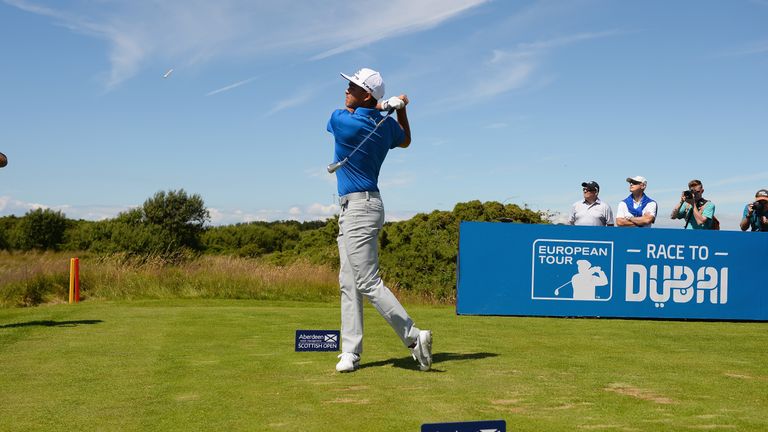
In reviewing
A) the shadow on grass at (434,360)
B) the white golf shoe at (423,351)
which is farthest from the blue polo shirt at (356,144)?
the shadow on grass at (434,360)

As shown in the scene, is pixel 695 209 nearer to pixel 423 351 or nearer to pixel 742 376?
pixel 742 376

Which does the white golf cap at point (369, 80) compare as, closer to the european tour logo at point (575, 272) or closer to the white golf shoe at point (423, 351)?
the white golf shoe at point (423, 351)

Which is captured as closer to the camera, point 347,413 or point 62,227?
point 347,413

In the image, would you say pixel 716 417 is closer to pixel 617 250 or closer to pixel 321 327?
pixel 321 327

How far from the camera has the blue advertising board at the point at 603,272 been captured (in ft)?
45.1

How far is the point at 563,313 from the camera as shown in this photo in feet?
45.1

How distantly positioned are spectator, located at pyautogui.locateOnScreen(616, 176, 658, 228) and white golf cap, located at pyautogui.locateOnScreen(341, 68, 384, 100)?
26.5 feet

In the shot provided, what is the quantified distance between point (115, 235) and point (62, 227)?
1370 centimetres

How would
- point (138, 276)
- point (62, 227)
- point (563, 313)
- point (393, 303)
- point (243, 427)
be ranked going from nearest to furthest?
point (243, 427)
point (393, 303)
point (563, 313)
point (138, 276)
point (62, 227)

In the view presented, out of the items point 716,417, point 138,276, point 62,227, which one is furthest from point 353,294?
point 62,227

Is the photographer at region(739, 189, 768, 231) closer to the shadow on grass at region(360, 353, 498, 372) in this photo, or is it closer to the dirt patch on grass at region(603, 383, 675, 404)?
the shadow on grass at region(360, 353, 498, 372)

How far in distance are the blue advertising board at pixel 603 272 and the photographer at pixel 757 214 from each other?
91 cm

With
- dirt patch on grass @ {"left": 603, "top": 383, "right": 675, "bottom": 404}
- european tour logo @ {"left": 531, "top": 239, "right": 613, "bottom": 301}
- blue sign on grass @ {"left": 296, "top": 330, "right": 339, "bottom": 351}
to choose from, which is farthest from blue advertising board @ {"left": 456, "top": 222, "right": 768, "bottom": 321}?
dirt patch on grass @ {"left": 603, "top": 383, "right": 675, "bottom": 404}

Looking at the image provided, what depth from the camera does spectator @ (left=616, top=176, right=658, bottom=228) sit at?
13.8 m
